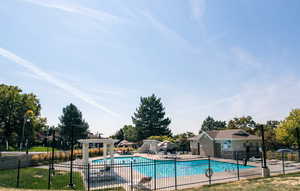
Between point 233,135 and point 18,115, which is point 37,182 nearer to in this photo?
point 233,135

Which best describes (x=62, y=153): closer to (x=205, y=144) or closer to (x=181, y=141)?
(x=205, y=144)

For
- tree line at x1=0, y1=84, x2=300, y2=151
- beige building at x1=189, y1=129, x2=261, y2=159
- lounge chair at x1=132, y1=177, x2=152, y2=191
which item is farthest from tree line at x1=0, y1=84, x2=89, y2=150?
lounge chair at x1=132, y1=177, x2=152, y2=191

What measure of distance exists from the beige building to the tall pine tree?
24.3m

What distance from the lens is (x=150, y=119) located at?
2144 inches

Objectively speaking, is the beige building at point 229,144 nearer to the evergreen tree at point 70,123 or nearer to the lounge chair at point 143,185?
the lounge chair at point 143,185

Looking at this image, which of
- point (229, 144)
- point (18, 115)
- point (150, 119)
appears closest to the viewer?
point (229, 144)

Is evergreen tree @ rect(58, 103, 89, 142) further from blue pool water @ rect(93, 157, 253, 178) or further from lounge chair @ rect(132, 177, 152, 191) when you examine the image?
lounge chair @ rect(132, 177, 152, 191)

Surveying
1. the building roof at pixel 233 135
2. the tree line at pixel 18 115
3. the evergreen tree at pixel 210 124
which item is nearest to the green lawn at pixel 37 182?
the building roof at pixel 233 135

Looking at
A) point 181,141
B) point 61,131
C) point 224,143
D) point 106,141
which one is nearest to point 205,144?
point 224,143

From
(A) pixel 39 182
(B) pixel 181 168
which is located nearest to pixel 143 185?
(B) pixel 181 168

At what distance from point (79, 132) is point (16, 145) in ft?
51.1

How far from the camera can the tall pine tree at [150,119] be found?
53.4m

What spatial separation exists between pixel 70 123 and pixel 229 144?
126 ft

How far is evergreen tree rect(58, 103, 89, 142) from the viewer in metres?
50.0
